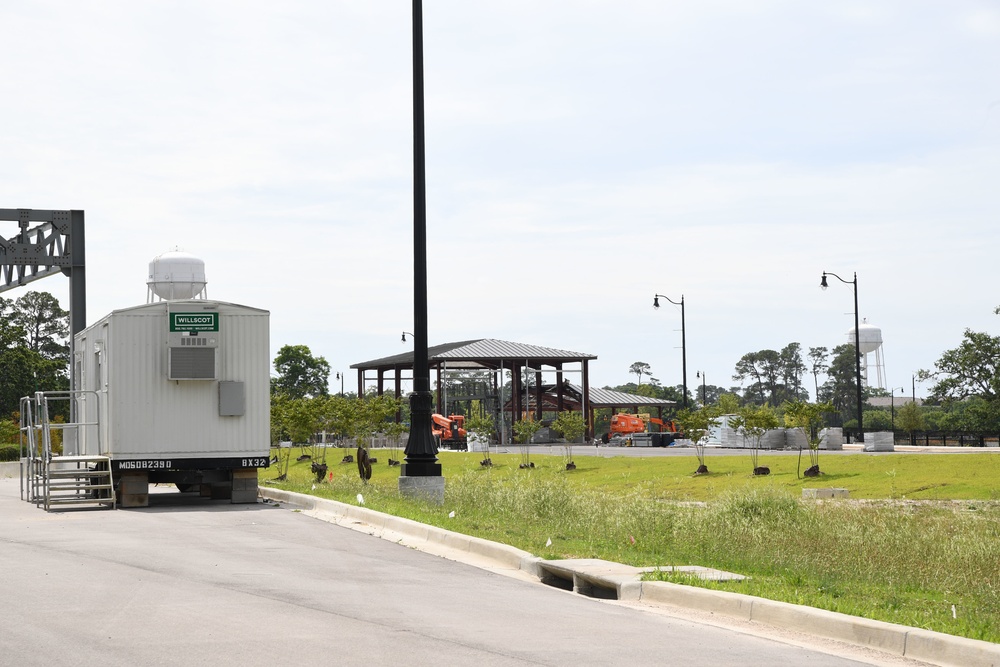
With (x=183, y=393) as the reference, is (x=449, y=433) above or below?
below

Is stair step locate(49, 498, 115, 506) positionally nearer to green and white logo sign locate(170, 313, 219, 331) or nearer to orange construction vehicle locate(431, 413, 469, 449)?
green and white logo sign locate(170, 313, 219, 331)

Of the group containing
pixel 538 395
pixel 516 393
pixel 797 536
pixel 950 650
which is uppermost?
pixel 516 393

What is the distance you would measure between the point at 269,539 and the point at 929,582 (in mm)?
8140

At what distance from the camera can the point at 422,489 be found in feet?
62.7

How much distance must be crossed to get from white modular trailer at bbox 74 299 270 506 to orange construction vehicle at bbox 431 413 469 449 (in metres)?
41.6

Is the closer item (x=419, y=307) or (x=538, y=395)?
(x=419, y=307)

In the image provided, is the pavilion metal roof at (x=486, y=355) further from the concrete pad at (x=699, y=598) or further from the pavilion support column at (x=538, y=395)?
the concrete pad at (x=699, y=598)

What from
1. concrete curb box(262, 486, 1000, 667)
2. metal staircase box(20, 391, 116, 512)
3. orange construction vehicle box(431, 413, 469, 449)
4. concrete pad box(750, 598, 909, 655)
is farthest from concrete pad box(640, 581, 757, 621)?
orange construction vehicle box(431, 413, 469, 449)

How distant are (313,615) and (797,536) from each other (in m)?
8.07

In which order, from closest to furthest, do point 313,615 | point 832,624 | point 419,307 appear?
point 832,624 < point 313,615 < point 419,307

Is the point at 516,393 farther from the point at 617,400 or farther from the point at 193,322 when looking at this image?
the point at 193,322

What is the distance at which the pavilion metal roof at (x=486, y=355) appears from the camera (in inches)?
2810

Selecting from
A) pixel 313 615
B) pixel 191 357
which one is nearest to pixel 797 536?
pixel 313 615

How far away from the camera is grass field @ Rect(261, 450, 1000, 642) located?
9969mm
